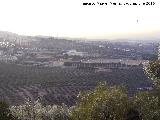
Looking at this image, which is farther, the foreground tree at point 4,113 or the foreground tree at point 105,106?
the foreground tree at point 4,113

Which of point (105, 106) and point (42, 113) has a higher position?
point (105, 106)

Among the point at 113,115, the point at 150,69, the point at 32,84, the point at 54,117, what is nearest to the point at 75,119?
the point at 113,115

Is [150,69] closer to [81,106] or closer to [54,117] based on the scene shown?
[81,106]

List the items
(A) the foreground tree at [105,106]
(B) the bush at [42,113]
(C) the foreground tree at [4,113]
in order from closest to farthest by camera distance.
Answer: (A) the foreground tree at [105,106], (C) the foreground tree at [4,113], (B) the bush at [42,113]

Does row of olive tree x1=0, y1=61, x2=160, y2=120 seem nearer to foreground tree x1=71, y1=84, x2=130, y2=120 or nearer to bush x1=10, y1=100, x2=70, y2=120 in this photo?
foreground tree x1=71, y1=84, x2=130, y2=120

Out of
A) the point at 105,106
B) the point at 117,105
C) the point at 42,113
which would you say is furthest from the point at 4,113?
the point at 42,113

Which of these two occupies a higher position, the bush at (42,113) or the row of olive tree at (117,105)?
the row of olive tree at (117,105)

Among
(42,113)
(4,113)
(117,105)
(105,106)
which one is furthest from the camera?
(42,113)

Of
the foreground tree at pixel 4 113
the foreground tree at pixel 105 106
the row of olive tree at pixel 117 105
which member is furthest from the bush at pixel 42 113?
the foreground tree at pixel 105 106

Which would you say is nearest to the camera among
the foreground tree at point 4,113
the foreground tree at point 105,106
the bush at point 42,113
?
the foreground tree at point 105,106

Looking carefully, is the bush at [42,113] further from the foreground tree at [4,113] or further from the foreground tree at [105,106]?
the foreground tree at [105,106]

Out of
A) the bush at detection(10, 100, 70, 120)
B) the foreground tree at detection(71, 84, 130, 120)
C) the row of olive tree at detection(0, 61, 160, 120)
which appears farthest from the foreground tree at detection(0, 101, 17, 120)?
the bush at detection(10, 100, 70, 120)

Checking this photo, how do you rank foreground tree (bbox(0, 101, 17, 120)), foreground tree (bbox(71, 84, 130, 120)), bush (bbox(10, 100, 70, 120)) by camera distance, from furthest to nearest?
bush (bbox(10, 100, 70, 120))
foreground tree (bbox(0, 101, 17, 120))
foreground tree (bbox(71, 84, 130, 120))

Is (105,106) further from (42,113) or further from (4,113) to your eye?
(42,113)
